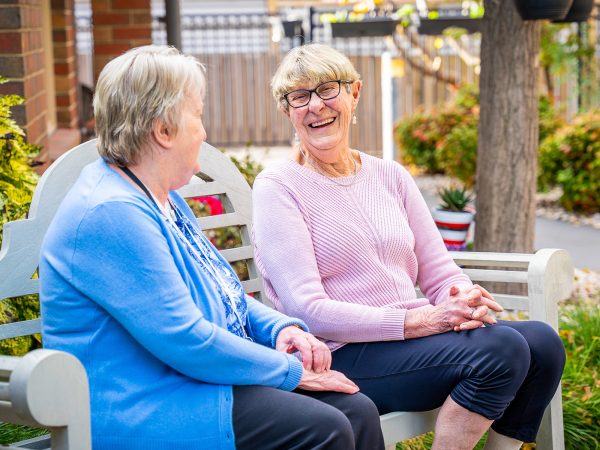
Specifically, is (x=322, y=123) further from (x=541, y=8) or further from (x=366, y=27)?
(x=366, y=27)

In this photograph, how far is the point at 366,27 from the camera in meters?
8.59

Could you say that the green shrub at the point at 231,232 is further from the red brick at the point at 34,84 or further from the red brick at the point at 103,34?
the red brick at the point at 103,34

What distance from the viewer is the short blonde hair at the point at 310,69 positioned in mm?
2998

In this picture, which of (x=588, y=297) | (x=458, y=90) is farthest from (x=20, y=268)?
(x=458, y=90)

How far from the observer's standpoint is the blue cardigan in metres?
2.10

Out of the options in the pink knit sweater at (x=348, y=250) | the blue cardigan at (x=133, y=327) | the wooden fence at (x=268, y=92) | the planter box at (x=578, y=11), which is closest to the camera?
the blue cardigan at (x=133, y=327)

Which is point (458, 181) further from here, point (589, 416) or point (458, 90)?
point (589, 416)

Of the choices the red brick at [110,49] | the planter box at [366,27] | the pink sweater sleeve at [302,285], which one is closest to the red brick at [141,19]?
the red brick at [110,49]

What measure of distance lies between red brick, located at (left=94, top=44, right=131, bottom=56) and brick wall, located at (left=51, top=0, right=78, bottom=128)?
0.43m

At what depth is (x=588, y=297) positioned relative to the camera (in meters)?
6.41

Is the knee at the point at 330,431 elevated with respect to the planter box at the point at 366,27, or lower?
lower

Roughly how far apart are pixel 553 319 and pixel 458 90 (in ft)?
33.7

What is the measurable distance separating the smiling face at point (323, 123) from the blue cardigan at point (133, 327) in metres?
0.91

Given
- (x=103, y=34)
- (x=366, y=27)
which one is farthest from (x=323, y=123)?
(x=366, y=27)
